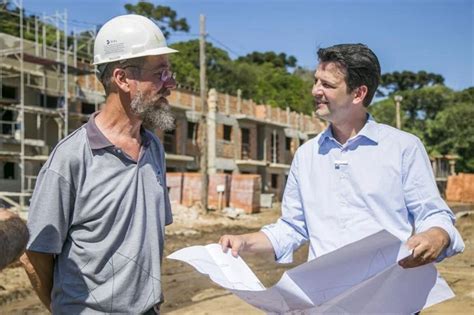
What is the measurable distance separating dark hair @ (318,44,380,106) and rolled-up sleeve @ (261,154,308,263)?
0.49 meters

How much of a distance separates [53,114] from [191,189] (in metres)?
7.70

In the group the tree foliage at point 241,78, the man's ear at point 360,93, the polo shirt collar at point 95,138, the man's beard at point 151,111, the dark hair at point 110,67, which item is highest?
the tree foliage at point 241,78

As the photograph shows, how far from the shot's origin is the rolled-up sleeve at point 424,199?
8.13 feet

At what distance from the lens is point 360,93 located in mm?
2836

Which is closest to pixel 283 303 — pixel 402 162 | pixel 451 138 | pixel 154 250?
pixel 154 250

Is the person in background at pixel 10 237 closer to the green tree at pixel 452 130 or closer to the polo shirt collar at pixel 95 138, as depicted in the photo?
the polo shirt collar at pixel 95 138

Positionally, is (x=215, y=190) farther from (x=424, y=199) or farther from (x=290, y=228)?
(x=424, y=199)

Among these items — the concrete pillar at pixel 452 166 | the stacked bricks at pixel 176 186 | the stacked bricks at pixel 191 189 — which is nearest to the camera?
the stacked bricks at pixel 191 189

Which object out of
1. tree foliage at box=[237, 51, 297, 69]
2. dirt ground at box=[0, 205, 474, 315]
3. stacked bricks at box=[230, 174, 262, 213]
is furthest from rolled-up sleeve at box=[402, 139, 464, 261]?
tree foliage at box=[237, 51, 297, 69]

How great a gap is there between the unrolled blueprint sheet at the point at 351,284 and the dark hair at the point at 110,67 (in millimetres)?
904

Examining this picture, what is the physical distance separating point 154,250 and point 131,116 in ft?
2.06

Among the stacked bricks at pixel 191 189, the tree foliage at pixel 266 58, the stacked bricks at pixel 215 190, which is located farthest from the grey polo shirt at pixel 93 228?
the tree foliage at pixel 266 58

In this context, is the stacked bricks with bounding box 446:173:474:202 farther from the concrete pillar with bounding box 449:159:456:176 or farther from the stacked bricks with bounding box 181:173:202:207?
the stacked bricks with bounding box 181:173:202:207

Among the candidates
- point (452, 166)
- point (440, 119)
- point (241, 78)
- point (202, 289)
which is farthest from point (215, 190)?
point (452, 166)
